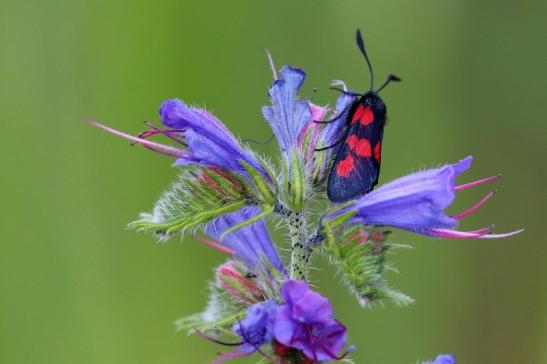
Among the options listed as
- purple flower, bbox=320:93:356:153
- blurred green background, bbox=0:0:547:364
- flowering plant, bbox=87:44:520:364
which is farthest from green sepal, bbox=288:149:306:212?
blurred green background, bbox=0:0:547:364

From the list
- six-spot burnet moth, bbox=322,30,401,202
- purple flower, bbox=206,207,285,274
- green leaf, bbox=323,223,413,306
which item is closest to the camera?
green leaf, bbox=323,223,413,306

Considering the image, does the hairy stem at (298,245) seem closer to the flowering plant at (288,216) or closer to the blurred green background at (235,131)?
the flowering plant at (288,216)

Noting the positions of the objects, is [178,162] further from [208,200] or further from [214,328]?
[214,328]

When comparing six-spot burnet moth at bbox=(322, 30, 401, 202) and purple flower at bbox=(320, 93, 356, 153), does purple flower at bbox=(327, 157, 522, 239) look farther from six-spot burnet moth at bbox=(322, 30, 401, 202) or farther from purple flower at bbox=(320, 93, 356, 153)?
purple flower at bbox=(320, 93, 356, 153)

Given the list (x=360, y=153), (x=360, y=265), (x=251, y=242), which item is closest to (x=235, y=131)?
(x=251, y=242)

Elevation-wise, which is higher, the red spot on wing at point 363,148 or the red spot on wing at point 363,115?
the red spot on wing at point 363,115

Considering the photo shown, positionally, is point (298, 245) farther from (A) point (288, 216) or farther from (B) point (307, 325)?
(B) point (307, 325)

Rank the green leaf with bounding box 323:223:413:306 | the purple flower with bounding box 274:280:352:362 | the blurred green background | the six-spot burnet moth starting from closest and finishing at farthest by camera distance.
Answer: the purple flower with bounding box 274:280:352:362, the green leaf with bounding box 323:223:413:306, the six-spot burnet moth, the blurred green background

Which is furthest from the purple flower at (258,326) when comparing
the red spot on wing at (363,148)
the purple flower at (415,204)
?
the red spot on wing at (363,148)
